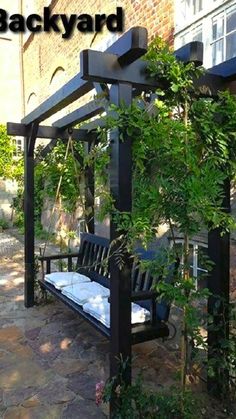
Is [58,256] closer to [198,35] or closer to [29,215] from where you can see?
[29,215]

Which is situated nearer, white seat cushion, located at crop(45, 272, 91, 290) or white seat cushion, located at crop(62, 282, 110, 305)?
white seat cushion, located at crop(62, 282, 110, 305)

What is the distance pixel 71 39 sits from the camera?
913cm

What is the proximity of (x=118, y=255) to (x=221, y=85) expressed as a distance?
1.48 metres

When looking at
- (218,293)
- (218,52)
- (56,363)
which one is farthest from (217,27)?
(56,363)

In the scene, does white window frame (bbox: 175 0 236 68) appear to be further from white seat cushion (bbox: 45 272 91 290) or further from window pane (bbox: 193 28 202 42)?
white seat cushion (bbox: 45 272 91 290)

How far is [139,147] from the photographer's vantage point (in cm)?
234

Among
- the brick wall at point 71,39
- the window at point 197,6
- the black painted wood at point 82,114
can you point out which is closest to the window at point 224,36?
the window at point 197,6

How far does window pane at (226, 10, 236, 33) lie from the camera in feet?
15.4

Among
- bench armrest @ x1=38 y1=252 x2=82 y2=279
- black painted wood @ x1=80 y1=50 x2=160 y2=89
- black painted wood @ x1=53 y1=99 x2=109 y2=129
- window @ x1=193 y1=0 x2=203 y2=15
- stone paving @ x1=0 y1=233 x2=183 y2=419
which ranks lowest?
stone paving @ x1=0 y1=233 x2=183 y2=419

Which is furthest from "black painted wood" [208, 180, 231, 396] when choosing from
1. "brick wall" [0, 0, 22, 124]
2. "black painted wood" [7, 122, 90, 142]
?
"brick wall" [0, 0, 22, 124]

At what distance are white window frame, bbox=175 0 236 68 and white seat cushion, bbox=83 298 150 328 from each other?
11.7 feet

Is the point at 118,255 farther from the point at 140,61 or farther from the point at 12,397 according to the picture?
the point at 12,397

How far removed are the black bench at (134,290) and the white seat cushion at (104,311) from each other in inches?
1.5

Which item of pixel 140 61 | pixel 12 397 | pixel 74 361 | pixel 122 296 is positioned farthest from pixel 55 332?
pixel 140 61
